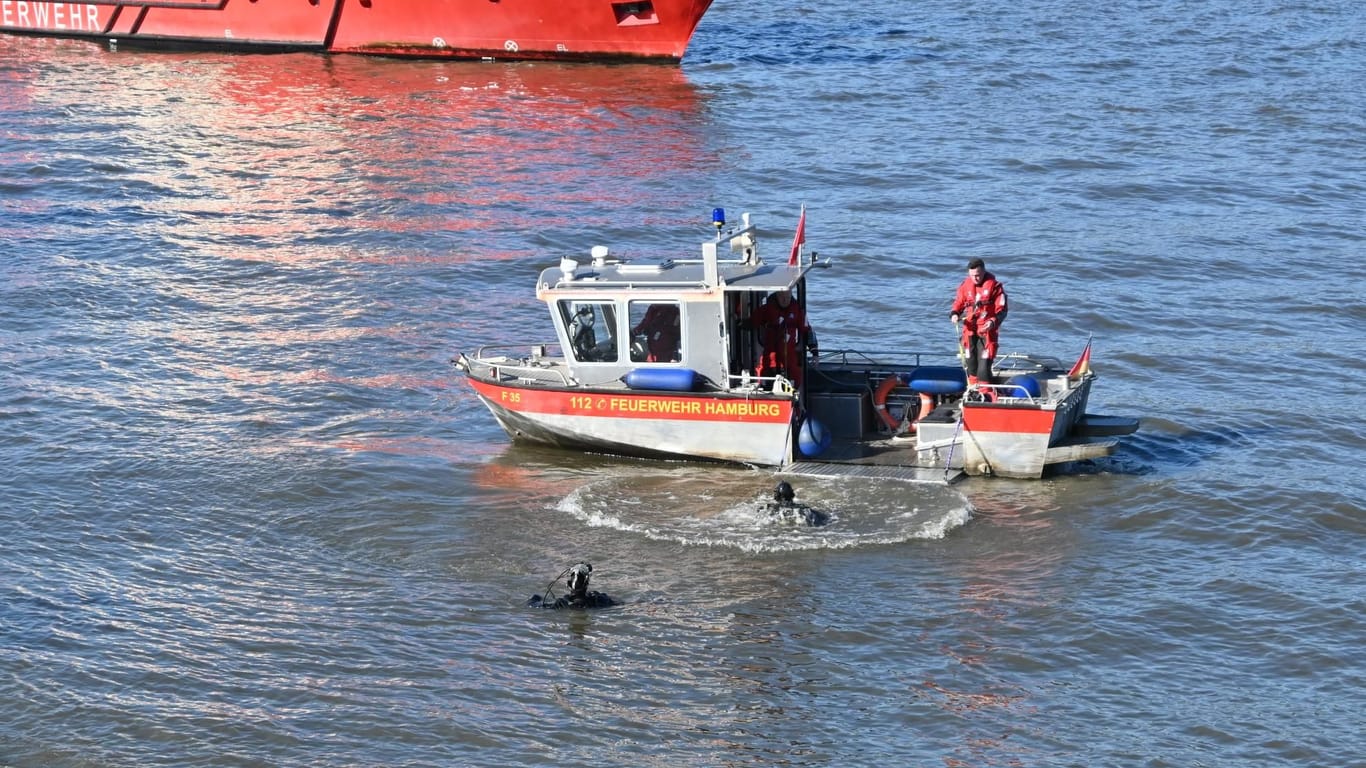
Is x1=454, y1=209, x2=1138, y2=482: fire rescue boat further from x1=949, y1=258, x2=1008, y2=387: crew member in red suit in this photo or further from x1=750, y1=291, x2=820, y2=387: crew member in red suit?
x1=949, y1=258, x2=1008, y2=387: crew member in red suit

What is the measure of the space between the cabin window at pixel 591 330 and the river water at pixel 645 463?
1.21 metres

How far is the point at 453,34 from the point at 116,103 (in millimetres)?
8132

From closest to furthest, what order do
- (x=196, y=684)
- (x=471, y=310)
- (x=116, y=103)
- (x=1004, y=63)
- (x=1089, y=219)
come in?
(x=196, y=684)
(x=471, y=310)
(x=1089, y=219)
(x=116, y=103)
(x=1004, y=63)

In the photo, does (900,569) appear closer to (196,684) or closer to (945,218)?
(196,684)

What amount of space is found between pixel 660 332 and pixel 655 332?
5cm

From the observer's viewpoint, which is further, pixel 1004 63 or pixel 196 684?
pixel 1004 63

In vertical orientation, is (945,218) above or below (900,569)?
above

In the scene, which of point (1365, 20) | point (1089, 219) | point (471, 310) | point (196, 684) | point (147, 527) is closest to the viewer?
point (196, 684)

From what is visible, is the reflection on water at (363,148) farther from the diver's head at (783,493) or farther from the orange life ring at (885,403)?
the diver's head at (783,493)

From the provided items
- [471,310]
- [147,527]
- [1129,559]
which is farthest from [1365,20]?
[147,527]

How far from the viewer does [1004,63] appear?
41406 millimetres

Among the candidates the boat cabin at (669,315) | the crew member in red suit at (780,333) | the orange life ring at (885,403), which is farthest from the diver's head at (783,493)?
the orange life ring at (885,403)

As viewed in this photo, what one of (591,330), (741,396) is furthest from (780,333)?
(591,330)

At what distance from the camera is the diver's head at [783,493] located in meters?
16.4
